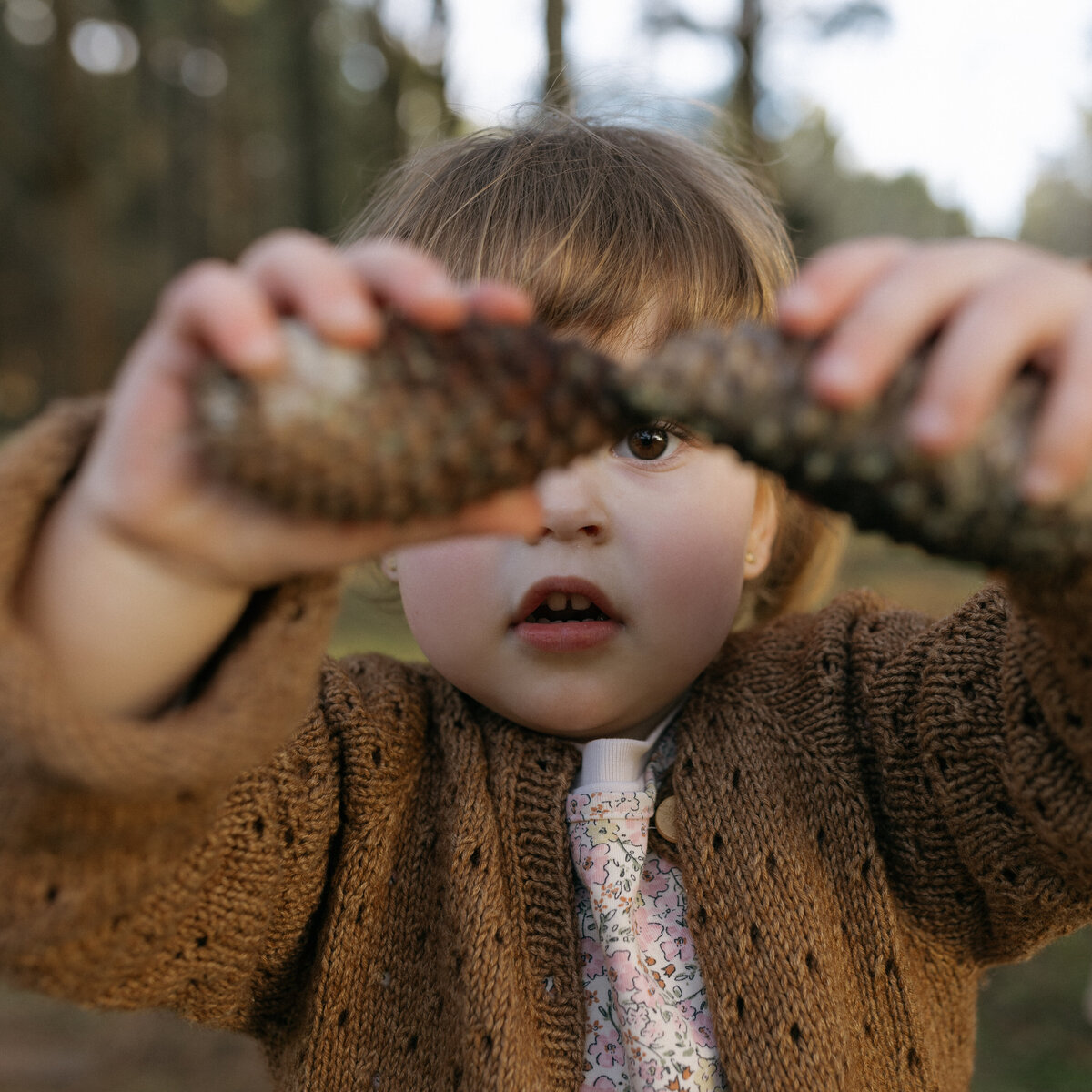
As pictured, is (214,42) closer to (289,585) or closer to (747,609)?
(747,609)

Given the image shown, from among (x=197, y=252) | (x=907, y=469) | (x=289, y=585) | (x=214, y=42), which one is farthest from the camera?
(x=214, y=42)

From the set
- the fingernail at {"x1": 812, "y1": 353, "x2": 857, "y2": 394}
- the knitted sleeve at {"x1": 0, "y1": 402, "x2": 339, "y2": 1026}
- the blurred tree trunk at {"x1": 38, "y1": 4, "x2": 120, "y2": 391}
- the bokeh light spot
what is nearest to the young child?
the knitted sleeve at {"x1": 0, "y1": 402, "x2": 339, "y2": 1026}

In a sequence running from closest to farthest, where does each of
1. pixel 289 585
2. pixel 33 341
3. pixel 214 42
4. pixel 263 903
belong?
pixel 289 585, pixel 263 903, pixel 214 42, pixel 33 341

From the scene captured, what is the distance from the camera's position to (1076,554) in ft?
2.16

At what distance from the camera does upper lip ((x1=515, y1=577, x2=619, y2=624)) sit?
1.13 metres

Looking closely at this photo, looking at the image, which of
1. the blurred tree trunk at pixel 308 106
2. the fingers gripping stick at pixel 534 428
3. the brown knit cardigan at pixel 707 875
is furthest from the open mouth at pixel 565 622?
the blurred tree trunk at pixel 308 106

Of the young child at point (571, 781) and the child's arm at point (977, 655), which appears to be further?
the young child at point (571, 781)

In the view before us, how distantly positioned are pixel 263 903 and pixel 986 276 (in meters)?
0.91

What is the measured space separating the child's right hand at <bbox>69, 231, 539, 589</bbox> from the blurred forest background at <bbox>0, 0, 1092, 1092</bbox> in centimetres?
132

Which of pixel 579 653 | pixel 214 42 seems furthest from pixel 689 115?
pixel 214 42

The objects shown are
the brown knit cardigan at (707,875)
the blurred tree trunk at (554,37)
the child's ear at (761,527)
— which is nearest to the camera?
the brown knit cardigan at (707,875)

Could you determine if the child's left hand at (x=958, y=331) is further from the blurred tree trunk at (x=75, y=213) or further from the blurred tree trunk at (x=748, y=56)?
the blurred tree trunk at (x=75, y=213)

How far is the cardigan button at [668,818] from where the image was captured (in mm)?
1183

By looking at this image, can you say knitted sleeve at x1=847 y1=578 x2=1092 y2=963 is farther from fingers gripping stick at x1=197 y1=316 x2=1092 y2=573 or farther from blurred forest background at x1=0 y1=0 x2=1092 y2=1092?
blurred forest background at x1=0 y1=0 x2=1092 y2=1092
